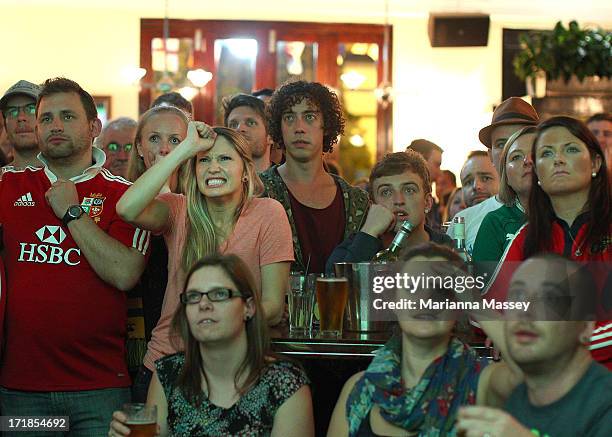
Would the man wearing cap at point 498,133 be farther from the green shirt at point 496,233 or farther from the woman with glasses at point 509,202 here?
the green shirt at point 496,233

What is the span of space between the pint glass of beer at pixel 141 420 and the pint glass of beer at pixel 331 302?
1.65ft

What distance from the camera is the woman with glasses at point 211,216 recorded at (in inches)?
106

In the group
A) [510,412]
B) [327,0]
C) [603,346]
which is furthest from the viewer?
[327,0]

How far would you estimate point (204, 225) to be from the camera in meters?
2.71

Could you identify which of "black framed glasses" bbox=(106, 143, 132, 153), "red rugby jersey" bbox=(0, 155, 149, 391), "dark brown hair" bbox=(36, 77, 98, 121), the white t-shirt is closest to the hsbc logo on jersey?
"red rugby jersey" bbox=(0, 155, 149, 391)

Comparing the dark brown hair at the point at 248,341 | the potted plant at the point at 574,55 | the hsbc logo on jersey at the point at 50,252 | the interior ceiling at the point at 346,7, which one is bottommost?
the dark brown hair at the point at 248,341

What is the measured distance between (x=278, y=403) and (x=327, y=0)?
291 inches

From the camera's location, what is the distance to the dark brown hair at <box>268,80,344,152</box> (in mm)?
Result: 3461

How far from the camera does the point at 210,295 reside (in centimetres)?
242

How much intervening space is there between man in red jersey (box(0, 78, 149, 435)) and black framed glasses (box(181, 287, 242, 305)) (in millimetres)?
468

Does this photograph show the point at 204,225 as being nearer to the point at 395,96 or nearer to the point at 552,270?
the point at 552,270

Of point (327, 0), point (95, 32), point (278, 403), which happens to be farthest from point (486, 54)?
point (278, 403)

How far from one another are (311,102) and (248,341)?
1193 mm

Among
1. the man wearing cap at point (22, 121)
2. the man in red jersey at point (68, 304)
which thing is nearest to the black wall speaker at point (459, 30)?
the man wearing cap at point (22, 121)
